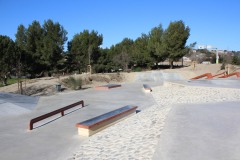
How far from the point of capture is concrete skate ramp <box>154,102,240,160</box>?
4906 millimetres

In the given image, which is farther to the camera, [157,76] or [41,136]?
[157,76]

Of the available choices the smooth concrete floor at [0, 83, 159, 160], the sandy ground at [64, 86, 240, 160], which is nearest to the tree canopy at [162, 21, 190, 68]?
the smooth concrete floor at [0, 83, 159, 160]

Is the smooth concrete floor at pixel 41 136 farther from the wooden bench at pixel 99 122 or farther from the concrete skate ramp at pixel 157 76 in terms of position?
the concrete skate ramp at pixel 157 76

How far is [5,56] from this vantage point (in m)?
32.6

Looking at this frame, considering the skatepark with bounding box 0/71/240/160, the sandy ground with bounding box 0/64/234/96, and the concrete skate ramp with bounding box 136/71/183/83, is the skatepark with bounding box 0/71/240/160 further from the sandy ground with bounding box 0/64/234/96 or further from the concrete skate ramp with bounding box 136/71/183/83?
the concrete skate ramp with bounding box 136/71/183/83

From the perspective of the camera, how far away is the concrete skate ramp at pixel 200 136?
4.91m

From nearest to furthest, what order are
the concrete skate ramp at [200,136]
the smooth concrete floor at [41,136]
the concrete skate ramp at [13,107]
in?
the concrete skate ramp at [200,136]
the smooth concrete floor at [41,136]
the concrete skate ramp at [13,107]

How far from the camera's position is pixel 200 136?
19.7ft

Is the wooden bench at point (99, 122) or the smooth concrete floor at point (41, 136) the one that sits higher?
the wooden bench at point (99, 122)

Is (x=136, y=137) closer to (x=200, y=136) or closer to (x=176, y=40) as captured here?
(x=200, y=136)

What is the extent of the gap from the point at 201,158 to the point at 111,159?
5.99 ft

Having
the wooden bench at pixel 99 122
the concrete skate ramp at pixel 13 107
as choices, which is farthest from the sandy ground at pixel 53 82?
the wooden bench at pixel 99 122

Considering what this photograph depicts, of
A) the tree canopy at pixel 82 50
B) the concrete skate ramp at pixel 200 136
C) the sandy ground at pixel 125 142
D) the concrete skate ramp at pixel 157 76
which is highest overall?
the tree canopy at pixel 82 50

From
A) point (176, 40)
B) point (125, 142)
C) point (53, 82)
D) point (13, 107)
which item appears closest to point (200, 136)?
point (125, 142)
